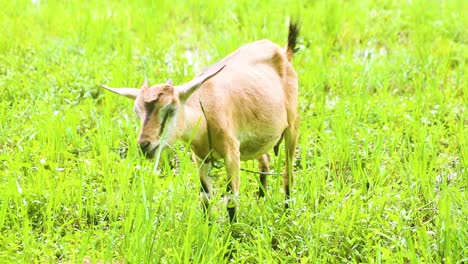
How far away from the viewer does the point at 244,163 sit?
604 centimetres

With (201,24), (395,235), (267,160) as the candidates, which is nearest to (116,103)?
Answer: (267,160)

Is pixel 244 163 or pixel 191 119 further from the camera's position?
pixel 244 163

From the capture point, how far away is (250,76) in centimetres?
518

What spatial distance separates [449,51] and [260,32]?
1.86m

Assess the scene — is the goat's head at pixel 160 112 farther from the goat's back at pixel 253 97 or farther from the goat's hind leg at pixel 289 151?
the goat's hind leg at pixel 289 151

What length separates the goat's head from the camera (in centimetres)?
415

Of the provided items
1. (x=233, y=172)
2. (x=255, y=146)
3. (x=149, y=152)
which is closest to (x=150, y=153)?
(x=149, y=152)

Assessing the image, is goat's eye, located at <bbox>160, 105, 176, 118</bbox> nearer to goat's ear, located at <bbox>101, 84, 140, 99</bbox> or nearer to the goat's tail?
goat's ear, located at <bbox>101, 84, 140, 99</bbox>

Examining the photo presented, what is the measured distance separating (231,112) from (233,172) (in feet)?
1.21

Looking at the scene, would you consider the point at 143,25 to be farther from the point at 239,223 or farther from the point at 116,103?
the point at 239,223

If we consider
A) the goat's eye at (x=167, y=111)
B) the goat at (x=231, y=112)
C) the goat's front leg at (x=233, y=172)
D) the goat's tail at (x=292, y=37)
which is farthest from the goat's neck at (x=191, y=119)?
the goat's tail at (x=292, y=37)

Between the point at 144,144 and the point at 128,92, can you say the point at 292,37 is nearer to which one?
the point at 128,92

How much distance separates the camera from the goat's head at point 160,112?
13.6 feet

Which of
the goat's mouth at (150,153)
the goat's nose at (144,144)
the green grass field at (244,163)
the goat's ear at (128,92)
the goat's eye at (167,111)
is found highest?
the goat's ear at (128,92)
